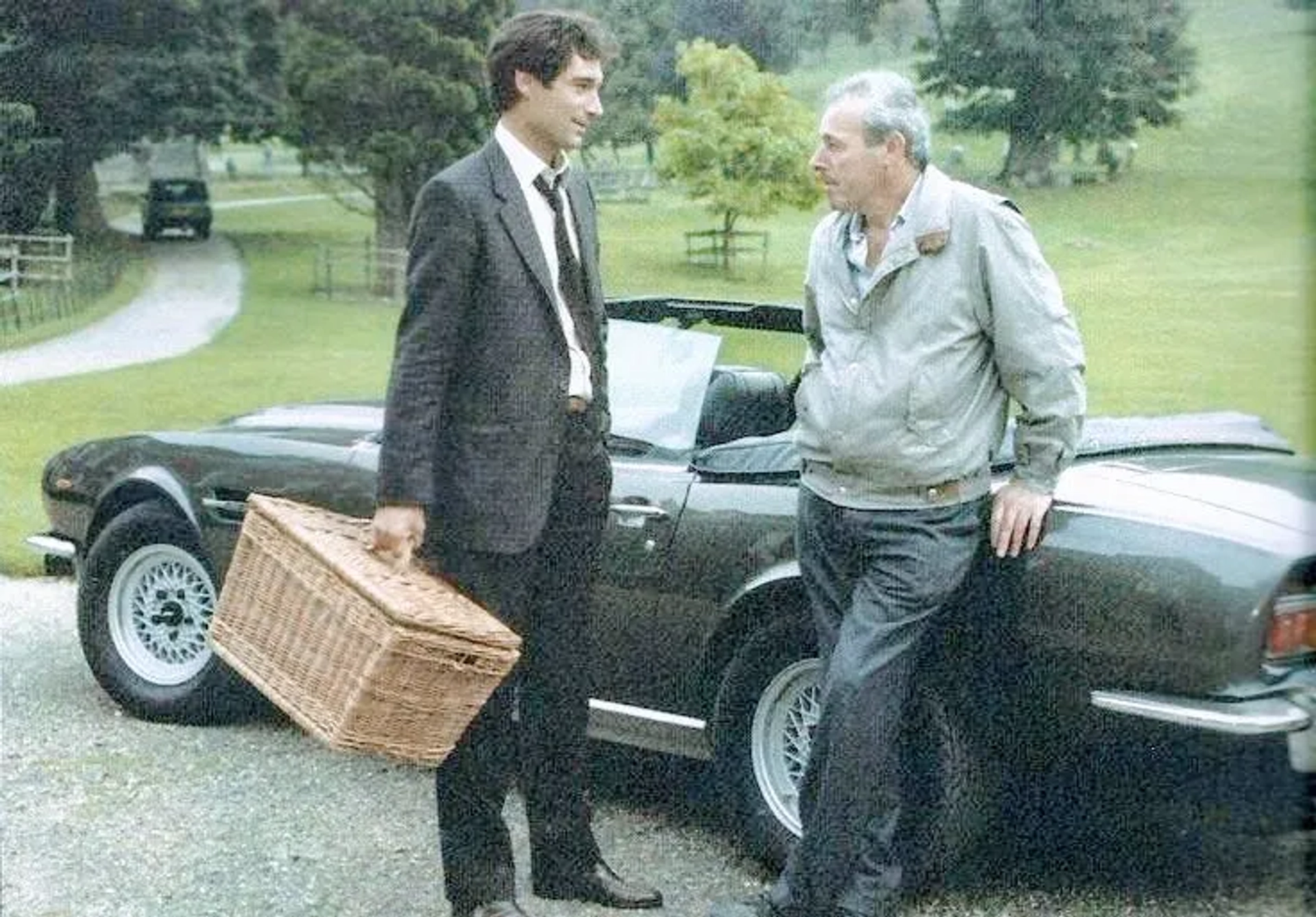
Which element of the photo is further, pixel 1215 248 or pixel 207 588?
pixel 1215 248

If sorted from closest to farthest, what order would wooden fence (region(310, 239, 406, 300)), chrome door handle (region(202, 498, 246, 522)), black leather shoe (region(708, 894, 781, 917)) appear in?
1. black leather shoe (region(708, 894, 781, 917))
2. chrome door handle (region(202, 498, 246, 522))
3. wooden fence (region(310, 239, 406, 300))

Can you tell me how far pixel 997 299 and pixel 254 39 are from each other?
529cm

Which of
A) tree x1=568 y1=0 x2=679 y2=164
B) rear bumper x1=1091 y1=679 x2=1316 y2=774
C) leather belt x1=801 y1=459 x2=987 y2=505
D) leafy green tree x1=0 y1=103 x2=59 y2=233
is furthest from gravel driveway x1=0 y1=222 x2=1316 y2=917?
leafy green tree x1=0 y1=103 x2=59 y2=233

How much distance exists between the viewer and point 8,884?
4.00 metres

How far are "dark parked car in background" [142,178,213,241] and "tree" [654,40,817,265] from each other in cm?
232

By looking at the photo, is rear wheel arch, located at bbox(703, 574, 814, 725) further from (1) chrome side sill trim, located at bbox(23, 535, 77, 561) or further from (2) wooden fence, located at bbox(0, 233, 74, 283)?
(2) wooden fence, located at bbox(0, 233, 74, 283)

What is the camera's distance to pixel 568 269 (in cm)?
357

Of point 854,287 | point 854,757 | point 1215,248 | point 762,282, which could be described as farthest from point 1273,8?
point 854,757

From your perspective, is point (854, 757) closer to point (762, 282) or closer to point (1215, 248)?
point (762, 282)

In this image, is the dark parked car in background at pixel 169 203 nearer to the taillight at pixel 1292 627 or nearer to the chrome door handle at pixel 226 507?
the chrome door handle at pixel 226 507

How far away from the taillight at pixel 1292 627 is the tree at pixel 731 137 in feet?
9.27

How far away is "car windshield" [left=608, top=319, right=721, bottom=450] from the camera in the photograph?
4.43 m

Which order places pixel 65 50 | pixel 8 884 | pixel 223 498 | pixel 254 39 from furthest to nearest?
pixel 254 39
pixel 65 50
pixel 223 498
pixel 8 884

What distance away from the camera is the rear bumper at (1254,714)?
331 centimetres
